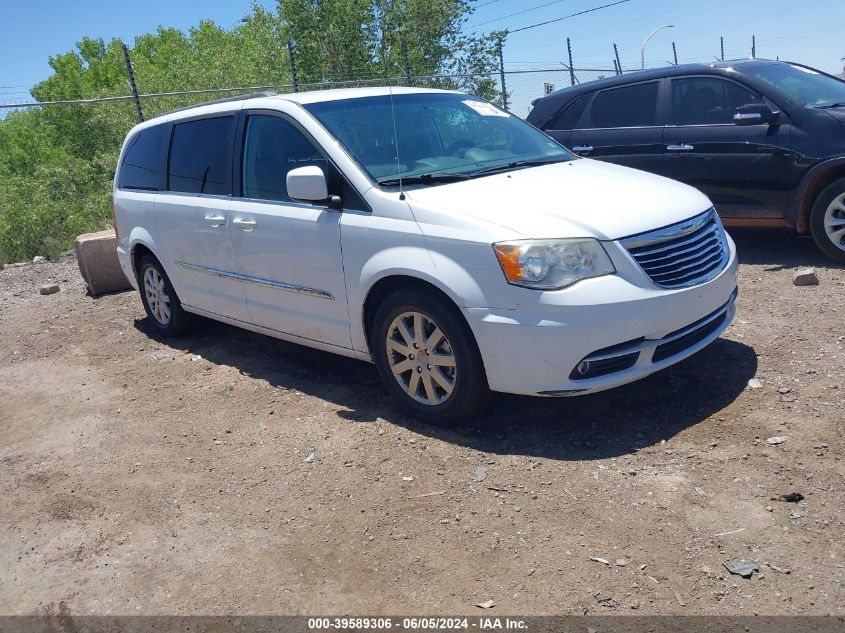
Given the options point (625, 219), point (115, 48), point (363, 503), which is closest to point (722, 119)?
point (625, 219)

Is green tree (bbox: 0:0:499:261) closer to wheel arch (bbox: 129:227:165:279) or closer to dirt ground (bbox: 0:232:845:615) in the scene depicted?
wheel arch (bbox: 129:227:165:279)

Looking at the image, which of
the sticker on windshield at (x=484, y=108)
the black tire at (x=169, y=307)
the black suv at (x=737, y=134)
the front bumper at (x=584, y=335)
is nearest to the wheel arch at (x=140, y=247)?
the black tire at (x=169, y=307)

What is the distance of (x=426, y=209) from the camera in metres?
4.13

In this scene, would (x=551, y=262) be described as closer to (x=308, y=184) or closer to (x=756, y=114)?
(x=308, y=184)

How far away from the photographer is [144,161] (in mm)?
6539

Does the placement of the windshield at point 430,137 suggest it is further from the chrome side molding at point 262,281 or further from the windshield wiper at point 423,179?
the chrome side molding at point 262,281

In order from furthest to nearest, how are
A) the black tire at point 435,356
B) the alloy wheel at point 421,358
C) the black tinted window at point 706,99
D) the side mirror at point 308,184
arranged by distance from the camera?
the black tinted window at point 706,99 → the side mirror at point 308,184 → the alloy wheel at point 421,358 → the black tire at point 435,356

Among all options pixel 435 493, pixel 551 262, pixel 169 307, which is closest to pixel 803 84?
pixel 551 262

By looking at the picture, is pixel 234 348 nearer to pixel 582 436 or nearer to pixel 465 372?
pixel 465 372

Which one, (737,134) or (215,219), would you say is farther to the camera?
(737,134)

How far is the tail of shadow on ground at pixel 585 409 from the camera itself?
4.02 meters

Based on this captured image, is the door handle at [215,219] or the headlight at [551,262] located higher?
the door handle at [215,219]

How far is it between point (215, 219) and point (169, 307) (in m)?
1.51

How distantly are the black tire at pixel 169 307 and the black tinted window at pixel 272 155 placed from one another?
1.64 meters
